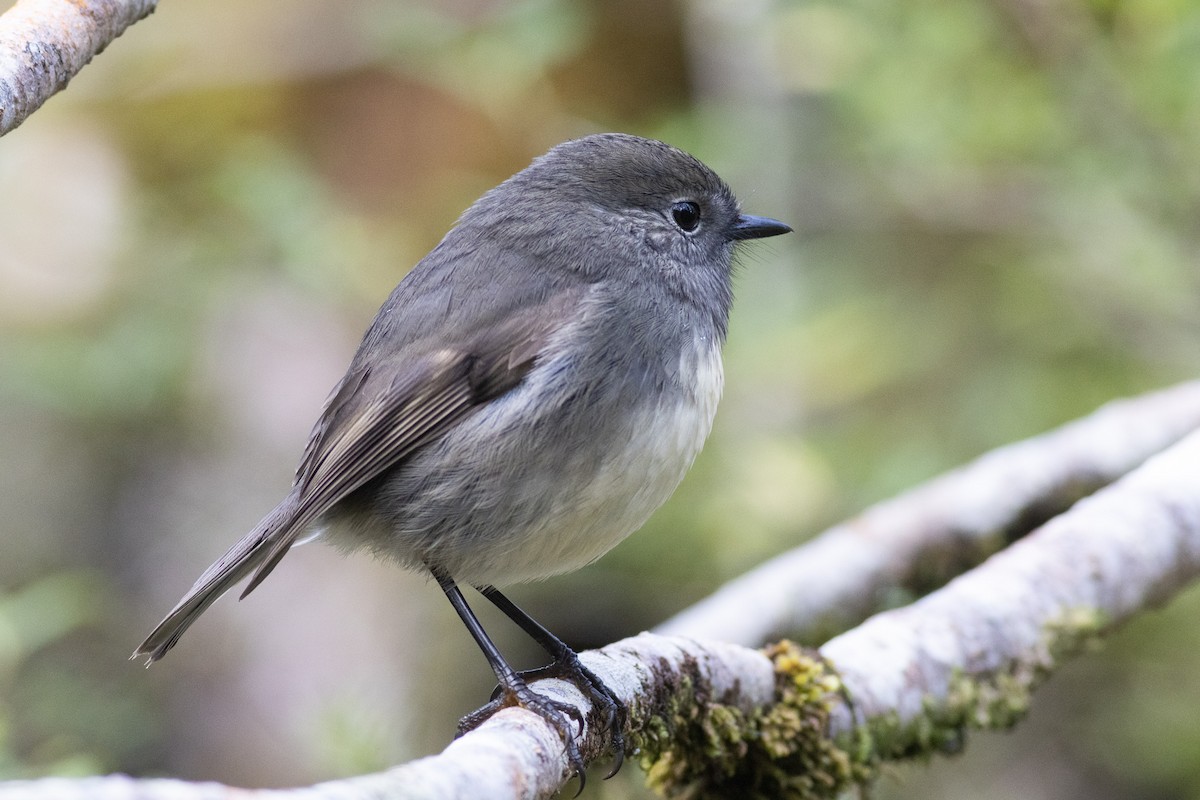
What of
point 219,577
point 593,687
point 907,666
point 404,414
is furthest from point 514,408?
point 907,666

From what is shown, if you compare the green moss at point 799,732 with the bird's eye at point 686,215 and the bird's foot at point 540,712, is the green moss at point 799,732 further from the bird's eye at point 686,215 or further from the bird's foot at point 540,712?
the bird's eye at point 686,215

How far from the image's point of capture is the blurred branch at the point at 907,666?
9.68 feet

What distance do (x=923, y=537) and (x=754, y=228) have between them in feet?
3.94

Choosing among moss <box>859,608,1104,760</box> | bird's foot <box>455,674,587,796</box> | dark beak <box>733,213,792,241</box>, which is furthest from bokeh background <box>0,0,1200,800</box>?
dark beak <box>733,213,792,241</box>

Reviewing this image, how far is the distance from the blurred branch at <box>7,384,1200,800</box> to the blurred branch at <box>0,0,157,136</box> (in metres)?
1.63

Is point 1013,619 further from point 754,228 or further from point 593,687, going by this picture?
point 754,228

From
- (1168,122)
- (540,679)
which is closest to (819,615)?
(540,679)

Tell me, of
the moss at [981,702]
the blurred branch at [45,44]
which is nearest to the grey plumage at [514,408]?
the moss at [981,702]

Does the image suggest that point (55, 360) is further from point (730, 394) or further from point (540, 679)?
point (540, 679)

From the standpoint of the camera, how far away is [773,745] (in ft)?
10.00

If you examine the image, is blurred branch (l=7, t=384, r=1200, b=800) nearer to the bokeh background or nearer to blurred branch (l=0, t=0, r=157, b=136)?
the bokeh background

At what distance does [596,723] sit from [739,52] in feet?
14.0

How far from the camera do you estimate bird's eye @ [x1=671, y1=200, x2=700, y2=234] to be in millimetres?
3697

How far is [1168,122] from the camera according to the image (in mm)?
4820
